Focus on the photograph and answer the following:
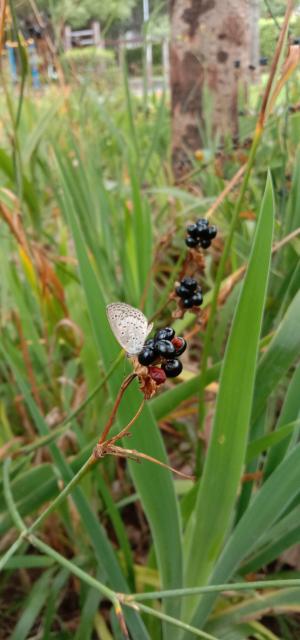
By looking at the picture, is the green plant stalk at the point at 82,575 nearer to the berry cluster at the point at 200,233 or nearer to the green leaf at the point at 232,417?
the green leaf at the point at 232,417

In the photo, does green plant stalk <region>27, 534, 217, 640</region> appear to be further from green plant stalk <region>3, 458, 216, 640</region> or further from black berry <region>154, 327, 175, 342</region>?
black berry <region>154, 327, 175, 342</region>

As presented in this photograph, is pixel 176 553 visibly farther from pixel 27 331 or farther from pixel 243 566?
pixel 27 331

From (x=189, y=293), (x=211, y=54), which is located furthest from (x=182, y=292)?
(x=211, y=54)

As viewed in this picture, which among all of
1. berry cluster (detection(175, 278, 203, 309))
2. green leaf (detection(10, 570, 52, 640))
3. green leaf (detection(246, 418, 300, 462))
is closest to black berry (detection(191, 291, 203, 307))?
berry cluster (detection(175, 278, 203, 309))

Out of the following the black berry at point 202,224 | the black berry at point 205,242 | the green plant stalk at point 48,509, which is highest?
the black berry at point 202,224

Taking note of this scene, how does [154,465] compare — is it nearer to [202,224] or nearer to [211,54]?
[202,224]

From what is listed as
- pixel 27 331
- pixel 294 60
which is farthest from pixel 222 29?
pixel 294 60

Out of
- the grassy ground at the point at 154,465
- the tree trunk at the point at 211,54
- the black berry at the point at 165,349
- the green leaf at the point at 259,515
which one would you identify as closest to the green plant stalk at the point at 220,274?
the grassy ground at the point at 154,465

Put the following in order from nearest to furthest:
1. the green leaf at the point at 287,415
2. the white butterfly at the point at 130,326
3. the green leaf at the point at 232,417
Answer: the white butterfly at the point at 130,326 < the green leaf at the point at 232,417 < the green leaf at the point at 287,415
